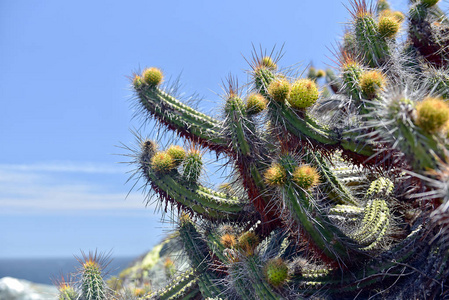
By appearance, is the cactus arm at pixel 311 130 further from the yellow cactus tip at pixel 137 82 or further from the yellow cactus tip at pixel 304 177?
the yellow cactus tip at pixel 137 82

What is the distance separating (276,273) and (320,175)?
124cm

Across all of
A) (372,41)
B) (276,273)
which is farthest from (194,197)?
(372,41)

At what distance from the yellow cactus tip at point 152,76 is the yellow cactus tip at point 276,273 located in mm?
2710

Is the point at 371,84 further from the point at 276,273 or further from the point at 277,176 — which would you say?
the point at 276,273

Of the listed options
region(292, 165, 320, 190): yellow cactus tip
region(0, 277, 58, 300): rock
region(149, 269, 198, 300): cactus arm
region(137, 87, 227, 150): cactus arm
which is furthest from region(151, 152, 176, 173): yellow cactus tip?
region(0, 277, 58, 300): rock

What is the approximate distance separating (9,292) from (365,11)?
25.2 feet

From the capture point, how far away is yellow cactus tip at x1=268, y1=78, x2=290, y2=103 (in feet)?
11.4

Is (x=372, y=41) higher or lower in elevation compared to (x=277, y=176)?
higher

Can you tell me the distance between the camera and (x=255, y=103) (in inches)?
146

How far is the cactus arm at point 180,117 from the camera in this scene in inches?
173

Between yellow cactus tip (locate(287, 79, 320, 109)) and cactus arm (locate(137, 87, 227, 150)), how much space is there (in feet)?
3.54

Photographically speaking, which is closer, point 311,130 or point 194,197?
point 311,130

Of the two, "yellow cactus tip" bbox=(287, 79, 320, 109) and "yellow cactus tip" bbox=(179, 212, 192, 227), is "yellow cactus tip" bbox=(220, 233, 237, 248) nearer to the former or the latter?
"yellow cactus tip" bbox=(179, 212, 192, 227)

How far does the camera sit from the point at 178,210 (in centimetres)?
428
